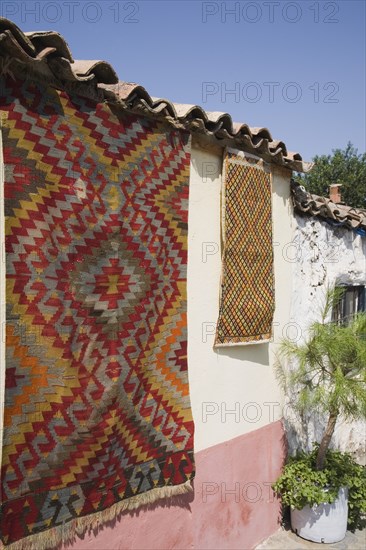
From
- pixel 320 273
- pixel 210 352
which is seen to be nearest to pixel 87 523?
pixel 210 352

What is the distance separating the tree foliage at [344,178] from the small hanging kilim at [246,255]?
13.3m

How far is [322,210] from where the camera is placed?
203 inches

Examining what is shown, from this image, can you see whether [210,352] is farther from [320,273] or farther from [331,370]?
[320,273]

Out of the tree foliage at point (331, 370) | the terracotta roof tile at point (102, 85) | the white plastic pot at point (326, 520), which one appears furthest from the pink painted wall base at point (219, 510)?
the terracotta roof tile at point (102, 85)

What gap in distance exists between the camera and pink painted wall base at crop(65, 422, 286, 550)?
3.22 m

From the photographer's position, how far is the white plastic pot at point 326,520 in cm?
448


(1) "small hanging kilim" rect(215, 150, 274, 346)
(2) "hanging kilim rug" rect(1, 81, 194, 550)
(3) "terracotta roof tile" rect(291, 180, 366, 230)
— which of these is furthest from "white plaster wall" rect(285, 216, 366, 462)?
(2) "hanging kilim rug" rect(1, 81, 194, 550)

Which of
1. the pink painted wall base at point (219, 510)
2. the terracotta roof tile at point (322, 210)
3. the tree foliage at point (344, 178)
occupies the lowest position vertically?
the pink painted wall base at point (219, 510)

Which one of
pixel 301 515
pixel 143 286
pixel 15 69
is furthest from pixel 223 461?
pixel 15 69

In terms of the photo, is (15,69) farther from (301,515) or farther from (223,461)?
(301,515)

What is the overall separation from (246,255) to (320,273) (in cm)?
160

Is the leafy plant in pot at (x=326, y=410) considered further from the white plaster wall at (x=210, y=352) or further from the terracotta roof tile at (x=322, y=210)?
the terracotta roof tile at (x=322, y=210)

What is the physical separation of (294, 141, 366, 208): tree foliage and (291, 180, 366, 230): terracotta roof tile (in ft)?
37.3

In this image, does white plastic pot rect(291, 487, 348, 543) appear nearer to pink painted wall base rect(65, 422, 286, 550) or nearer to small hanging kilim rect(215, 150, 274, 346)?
pink painted wall base rect(65, 422, 286, 550)
